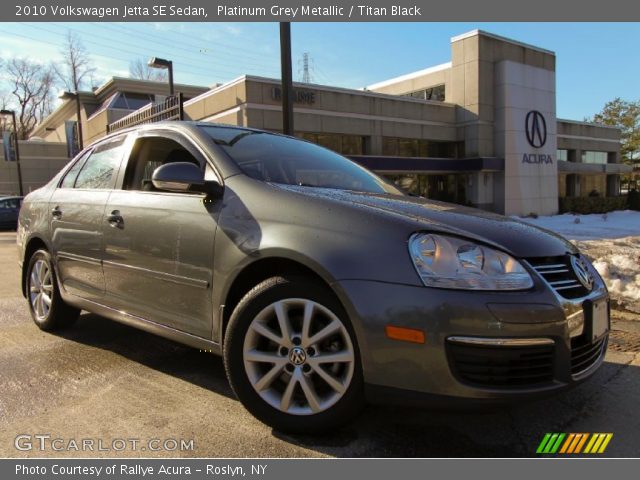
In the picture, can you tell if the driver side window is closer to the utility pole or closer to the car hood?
the car hood

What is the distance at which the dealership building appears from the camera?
24328 millimetres

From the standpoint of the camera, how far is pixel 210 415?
2871mm

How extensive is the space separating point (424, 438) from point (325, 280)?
0.98 meters

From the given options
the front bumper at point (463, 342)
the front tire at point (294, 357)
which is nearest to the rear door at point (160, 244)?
the front tire at point (294, 357)

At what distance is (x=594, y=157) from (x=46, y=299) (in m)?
43.7

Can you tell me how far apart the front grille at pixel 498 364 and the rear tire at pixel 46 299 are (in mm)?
3504

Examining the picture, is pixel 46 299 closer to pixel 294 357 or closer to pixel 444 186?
pixel 294 357

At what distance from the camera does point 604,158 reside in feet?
136

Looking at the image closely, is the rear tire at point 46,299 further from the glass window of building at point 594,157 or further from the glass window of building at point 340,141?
the glass window of building at point 594,157

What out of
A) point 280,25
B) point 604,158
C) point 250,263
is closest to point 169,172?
point 250,263

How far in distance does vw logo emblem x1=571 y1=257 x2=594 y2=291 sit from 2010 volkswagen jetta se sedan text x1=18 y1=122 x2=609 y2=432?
0.04 ft

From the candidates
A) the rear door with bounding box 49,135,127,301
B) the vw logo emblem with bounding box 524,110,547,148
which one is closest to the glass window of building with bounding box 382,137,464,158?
the vw logo emblem with bounding box 524,110,547,148

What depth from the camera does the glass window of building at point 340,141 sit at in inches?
958

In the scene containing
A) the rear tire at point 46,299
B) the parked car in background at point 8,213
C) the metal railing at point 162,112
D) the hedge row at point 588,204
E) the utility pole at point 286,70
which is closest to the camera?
the rear tire at point 46,299
